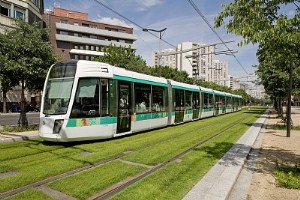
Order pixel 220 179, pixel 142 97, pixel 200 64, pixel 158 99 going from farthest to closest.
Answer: pixel 200 64
pixel 158 99
pixel 142 97
pixel 220 179

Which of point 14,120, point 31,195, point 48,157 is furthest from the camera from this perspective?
point 14,120

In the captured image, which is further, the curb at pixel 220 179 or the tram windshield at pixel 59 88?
the tram windshield at pixel 59 88

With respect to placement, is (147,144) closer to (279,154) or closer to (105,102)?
(105,102)

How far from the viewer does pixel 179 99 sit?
21.8m

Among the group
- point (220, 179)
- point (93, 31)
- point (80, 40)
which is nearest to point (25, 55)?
point (220, 179)

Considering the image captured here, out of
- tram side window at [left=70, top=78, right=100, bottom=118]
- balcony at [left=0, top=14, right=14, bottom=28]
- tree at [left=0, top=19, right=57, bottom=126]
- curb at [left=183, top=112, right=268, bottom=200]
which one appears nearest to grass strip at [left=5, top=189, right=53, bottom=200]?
curb at [left=183, top=112, right=268, bottom=200]

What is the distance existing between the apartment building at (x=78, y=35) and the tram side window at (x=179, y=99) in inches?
1821

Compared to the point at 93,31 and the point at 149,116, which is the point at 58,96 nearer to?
the point at 149,116

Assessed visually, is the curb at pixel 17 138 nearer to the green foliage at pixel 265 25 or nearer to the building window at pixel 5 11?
the green foliage at pixel 265 25

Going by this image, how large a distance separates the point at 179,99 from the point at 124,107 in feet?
→ 27.3

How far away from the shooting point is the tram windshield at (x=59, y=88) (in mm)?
11709

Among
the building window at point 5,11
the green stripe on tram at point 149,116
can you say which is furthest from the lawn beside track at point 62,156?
the building window at point 5,11

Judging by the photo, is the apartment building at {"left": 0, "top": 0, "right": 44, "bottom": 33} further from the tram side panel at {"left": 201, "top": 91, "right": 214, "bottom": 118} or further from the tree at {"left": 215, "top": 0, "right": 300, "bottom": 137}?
the tree at {"left": 215, "top": 0, "right": 300, "bottom": 137}

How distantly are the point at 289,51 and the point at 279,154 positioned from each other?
4717mm
